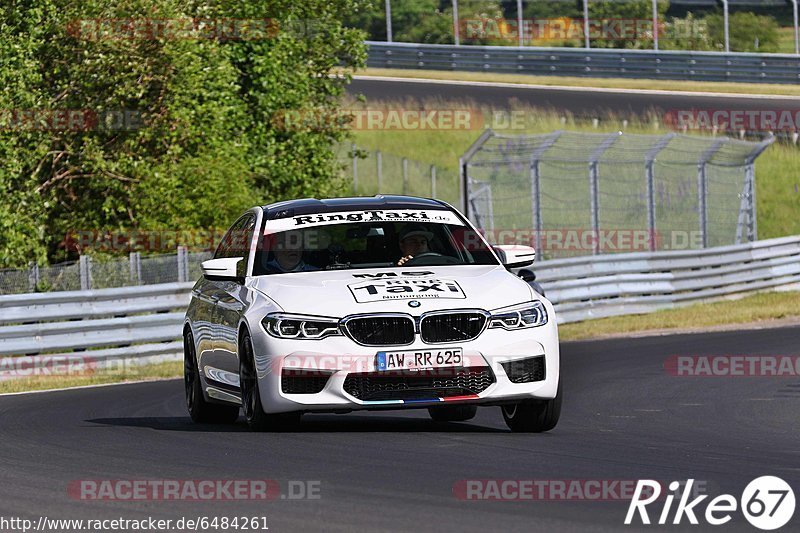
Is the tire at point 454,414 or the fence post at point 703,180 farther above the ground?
the tire at point 454,414

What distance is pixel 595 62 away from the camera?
162 ft

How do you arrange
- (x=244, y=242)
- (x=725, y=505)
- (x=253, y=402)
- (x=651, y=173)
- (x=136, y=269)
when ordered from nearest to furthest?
(x=725, y=505) < (x=253, y=402) < (x=244, y=242) < (x=136, y=269) < (x=651, y=173)

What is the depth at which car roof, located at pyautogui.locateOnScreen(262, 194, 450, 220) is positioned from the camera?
11.8m

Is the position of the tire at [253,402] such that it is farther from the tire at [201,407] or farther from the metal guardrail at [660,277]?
the metal guardrail at [660,277]

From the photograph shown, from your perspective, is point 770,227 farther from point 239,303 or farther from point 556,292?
point 239,303

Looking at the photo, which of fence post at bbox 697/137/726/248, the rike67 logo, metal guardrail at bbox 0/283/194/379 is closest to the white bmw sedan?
the rike67 logo

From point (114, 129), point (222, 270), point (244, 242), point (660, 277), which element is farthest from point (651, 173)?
point (222, 270)

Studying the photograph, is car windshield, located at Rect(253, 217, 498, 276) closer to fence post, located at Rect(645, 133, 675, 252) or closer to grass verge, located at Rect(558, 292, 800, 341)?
grass verge, located at Rect(558, 292, 800, 341)

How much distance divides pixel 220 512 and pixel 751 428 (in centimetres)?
492

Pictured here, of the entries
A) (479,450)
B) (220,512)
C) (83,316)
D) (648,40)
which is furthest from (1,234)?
(648,40)

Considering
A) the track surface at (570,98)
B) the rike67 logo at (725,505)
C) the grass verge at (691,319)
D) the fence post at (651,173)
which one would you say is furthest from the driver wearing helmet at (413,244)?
the track surface at (570,98)

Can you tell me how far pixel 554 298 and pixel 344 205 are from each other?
42.9 feet

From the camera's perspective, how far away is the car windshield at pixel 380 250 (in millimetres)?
11227

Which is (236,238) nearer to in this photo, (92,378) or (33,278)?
(92,378)
